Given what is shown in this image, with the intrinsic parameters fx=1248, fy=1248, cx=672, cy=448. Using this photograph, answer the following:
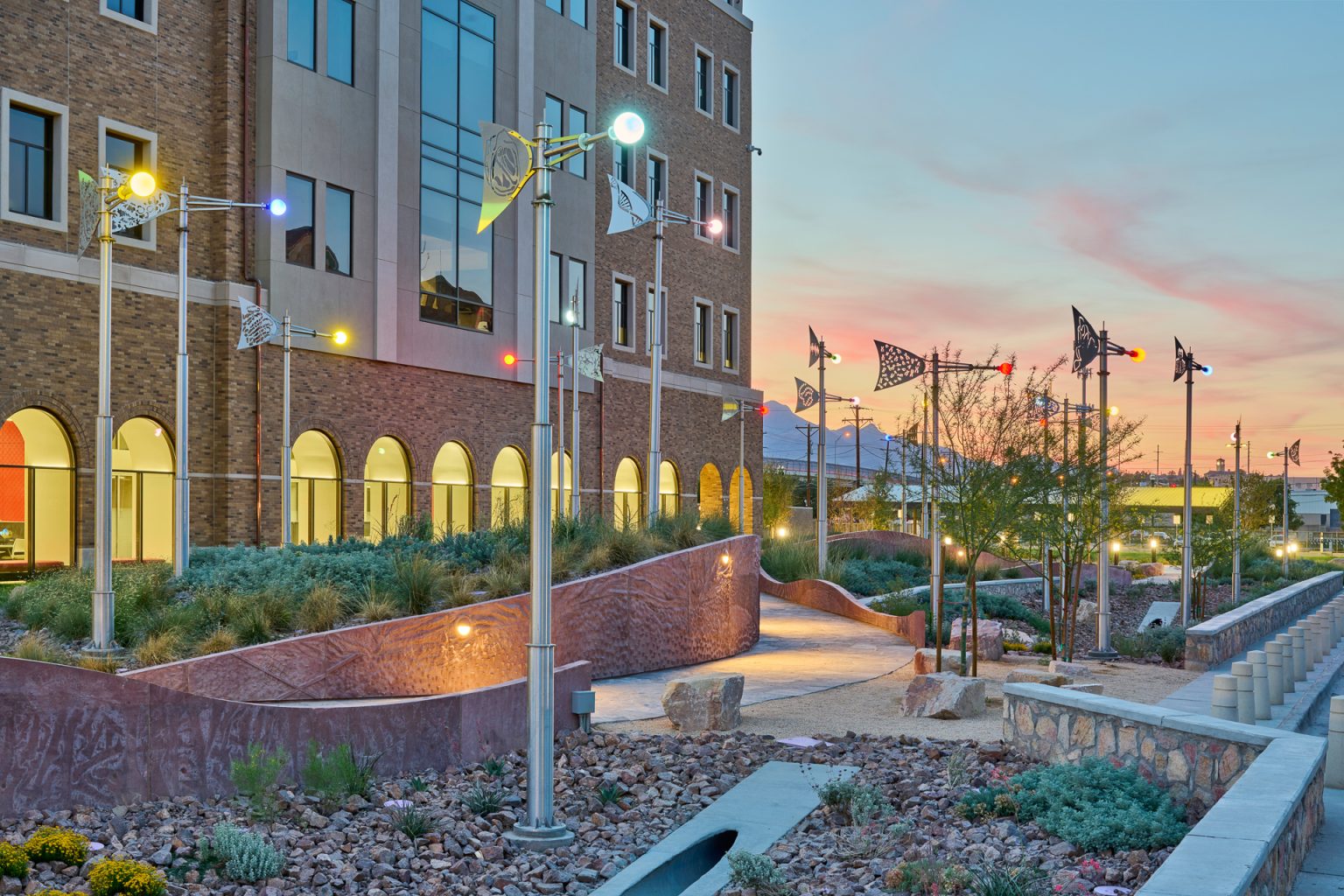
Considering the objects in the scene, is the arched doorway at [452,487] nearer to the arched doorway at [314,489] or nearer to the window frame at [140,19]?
the arched doorway at [314,489]

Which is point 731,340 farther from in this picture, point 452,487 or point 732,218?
point 452,487

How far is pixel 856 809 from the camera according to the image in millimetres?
9930

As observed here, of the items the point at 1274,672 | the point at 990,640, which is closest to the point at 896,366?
the point at 990,640

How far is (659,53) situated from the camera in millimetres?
42312

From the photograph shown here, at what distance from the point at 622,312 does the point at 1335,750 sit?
3165 centimetres

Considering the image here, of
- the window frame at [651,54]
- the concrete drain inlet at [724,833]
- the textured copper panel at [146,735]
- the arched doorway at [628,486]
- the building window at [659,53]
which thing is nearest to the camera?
the concrete drain inlet at [724,833]

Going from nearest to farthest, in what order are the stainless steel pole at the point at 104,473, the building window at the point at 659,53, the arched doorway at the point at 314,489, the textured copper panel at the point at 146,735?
the textured copper panel at the point at 146,735 → the stainless steel pole at the point at 104,473 → the arched doorway at the point at 314,489 → the building window at the point at 659,53

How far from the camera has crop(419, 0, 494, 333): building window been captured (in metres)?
31.2

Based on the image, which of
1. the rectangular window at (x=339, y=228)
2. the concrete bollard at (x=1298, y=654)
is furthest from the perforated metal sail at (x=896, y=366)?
the rectangular window at (x=339, y=228)

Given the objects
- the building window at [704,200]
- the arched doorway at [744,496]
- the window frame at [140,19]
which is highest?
the building window at [704,200]

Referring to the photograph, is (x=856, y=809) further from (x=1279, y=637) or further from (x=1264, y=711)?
(x=1279, y=637)

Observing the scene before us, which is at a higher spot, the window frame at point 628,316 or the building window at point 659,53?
the building window at point 659,53

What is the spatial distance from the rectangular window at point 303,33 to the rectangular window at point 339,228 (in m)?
2.82

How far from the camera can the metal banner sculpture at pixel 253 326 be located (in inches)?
926
